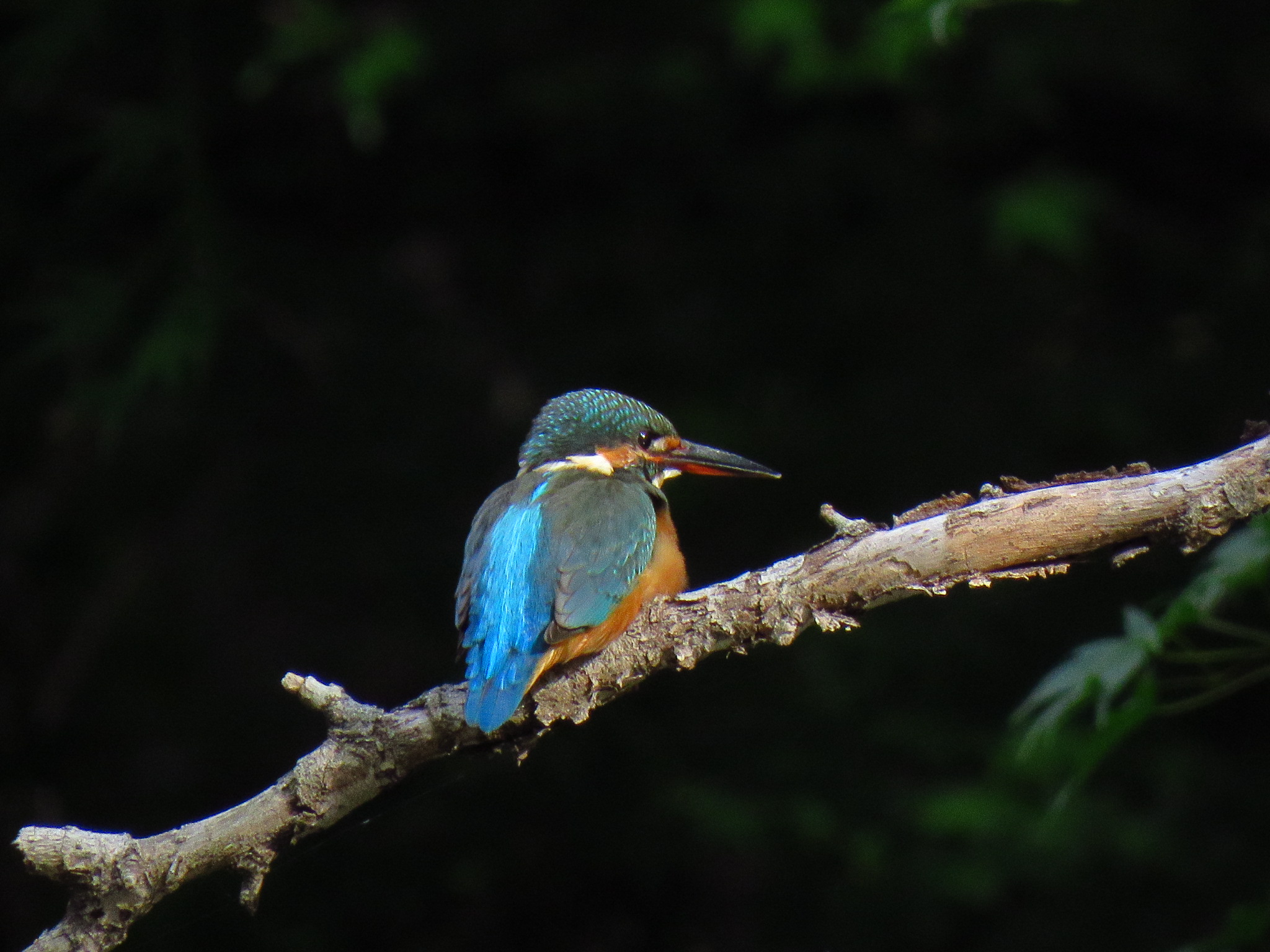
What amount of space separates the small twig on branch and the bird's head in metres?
0.80

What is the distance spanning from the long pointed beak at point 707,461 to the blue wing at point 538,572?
0.92 feet

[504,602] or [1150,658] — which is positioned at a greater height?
[504,602]

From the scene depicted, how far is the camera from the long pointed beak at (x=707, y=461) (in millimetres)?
2576

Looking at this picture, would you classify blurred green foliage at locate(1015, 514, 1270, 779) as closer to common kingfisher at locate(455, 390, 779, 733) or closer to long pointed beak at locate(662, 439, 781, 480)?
common kingfisher at locate(455, 390, 779, 733)

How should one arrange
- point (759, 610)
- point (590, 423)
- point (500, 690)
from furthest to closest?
1. point (590, 423)
2. point (500, 690)
3. point (759, 610)

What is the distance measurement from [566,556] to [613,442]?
550mm

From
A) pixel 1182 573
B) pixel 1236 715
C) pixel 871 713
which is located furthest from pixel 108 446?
pixel 1236 715

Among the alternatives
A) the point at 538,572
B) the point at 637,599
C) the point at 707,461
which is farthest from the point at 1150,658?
the point at 707,461

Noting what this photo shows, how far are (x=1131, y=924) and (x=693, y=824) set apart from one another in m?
1.24

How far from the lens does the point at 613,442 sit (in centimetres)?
255

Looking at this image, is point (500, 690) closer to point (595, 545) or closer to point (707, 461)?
point (595, 545)

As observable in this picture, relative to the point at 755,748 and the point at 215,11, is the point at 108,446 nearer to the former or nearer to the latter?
the point at 215,11

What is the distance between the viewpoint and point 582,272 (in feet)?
12.5

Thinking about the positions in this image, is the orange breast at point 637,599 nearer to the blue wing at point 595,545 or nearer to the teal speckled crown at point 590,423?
the blue wing at point 595,545
